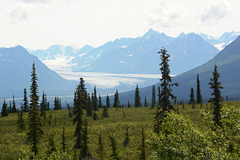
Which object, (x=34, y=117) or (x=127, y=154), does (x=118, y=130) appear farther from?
(x=34, y=117)

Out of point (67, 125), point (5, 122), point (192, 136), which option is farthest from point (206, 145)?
point (5, 122)

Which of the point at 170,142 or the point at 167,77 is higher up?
the point at 167,77

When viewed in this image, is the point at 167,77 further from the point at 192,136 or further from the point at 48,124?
the point at 48,124

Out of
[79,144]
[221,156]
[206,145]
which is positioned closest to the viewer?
[221,156]

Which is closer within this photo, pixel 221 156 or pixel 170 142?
pixel 221 156

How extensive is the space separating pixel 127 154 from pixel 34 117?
16944 mm

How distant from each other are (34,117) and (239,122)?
3001 cm

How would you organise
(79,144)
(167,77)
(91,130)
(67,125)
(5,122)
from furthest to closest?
(5,122) → (67,125) → (91,130) → (79,144) → (167,77)

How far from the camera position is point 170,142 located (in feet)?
49.6

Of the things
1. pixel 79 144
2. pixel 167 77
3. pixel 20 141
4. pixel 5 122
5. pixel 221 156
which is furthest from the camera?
pixel 5 122

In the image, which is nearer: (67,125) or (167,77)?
(167,77)

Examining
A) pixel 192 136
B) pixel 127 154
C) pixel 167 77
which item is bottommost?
pixel 127 154

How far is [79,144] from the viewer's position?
40906 mm

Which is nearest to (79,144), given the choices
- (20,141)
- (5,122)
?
(20,141)
